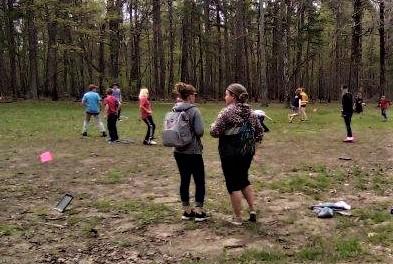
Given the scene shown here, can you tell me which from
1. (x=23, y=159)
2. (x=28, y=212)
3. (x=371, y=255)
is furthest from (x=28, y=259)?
(x=23, y=159)

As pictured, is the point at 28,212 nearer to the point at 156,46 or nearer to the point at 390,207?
the point at 390,207

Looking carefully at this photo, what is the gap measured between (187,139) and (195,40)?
176 ft

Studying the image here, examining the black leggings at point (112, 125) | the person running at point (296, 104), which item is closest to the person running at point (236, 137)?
the black leggings at point (112, 125)

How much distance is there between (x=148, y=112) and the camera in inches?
621

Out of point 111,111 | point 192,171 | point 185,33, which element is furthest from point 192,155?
point 185,33

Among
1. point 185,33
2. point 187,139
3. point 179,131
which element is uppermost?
point 185,33

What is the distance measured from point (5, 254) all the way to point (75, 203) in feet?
7.95

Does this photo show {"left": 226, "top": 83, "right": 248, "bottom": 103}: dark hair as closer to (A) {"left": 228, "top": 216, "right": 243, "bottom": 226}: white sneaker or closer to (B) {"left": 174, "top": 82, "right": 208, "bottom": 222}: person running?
(B) {"left": 174, "top": 82, "right": 208, "bottom": 222}: person running

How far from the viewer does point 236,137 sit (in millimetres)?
6852

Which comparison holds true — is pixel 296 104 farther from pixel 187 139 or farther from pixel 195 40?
pixel 195 40

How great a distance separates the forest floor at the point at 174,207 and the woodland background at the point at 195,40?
2009cm

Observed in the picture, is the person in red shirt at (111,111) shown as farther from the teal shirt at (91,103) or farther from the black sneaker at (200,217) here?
the black sneaker at (200,217)

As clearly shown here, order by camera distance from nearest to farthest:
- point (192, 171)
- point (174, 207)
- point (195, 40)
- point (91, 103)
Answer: point (192, 171), point (174, 207), point (91, 103), point (195, 40)

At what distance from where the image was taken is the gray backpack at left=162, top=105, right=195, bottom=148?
7078mm
